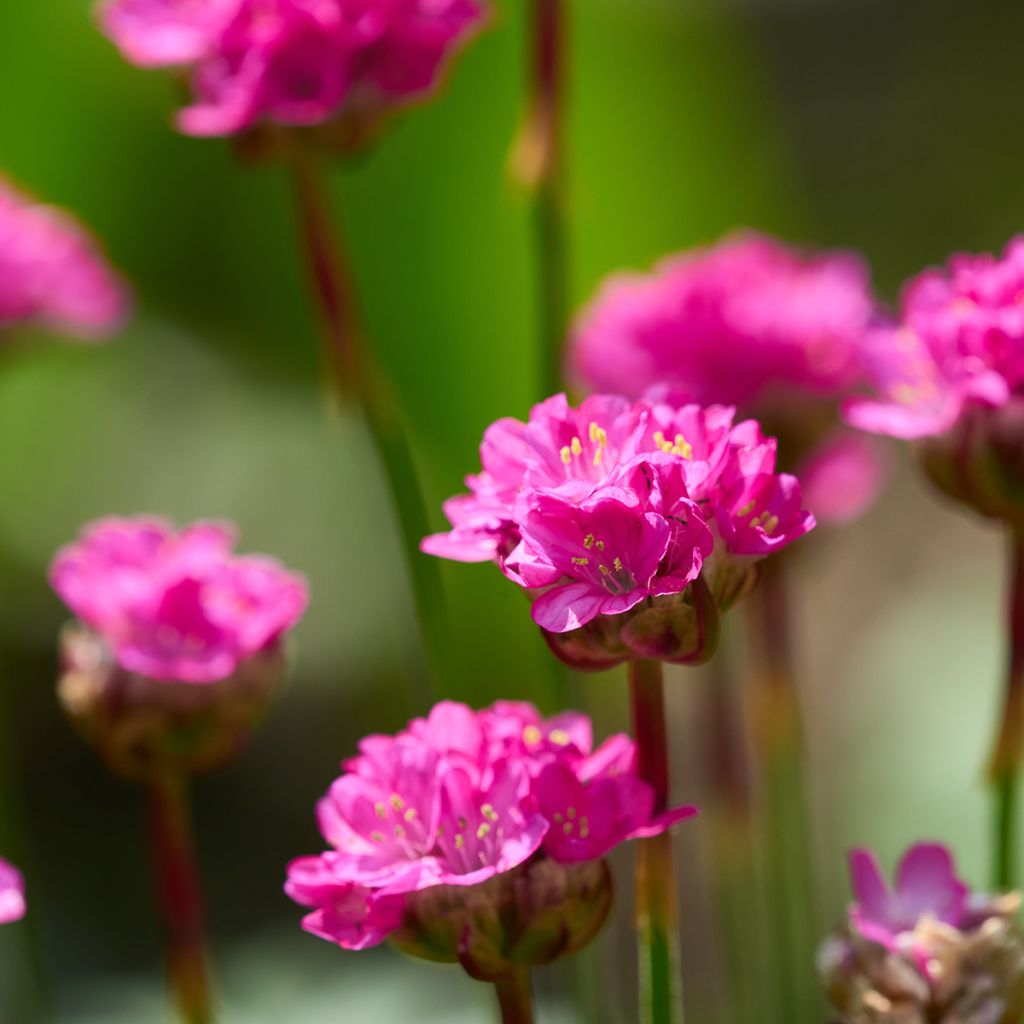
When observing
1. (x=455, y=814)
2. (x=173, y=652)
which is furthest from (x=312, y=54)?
(x=455, y=814)

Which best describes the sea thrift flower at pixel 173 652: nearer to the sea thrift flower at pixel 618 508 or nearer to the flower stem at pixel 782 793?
the sea thrift flower at pixel 618 508

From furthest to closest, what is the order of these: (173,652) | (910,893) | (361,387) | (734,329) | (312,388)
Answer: (312,388) → (734,329) → (361,387) → (173,652) → (910,893)

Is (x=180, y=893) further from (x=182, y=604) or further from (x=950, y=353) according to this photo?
(x=950, y=353)

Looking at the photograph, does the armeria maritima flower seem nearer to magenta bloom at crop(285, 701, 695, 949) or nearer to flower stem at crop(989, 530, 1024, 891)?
flower stem at crop(989, 530, 1024, 891)

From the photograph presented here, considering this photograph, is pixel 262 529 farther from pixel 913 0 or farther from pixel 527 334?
pixel 913 0

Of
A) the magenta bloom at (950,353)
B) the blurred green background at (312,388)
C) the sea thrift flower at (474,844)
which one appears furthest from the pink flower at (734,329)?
the blurred green background at (312,388)

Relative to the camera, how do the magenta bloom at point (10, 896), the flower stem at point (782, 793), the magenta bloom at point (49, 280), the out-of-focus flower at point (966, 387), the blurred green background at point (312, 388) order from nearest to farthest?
the magenta bloom at point (10, 896) → the out-of-focus flower at point (966, 387) → the flower stem at point (782, 793) → the magenta bloom at point (49, 280) → the blurred green background at point (312, 388)
